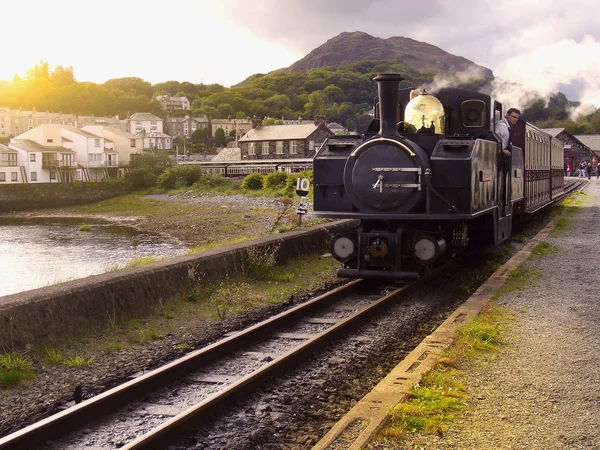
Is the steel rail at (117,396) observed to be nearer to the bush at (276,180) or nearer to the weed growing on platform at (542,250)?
the weed growing on platform at (542,250)

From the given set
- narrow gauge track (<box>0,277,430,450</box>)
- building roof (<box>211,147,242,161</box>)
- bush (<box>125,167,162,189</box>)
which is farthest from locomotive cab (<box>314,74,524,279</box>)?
building roof (<box>211,147,242,161</box>)

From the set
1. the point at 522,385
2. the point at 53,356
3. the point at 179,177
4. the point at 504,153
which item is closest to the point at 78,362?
the point at 53,356

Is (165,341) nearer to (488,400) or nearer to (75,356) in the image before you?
(75,356)

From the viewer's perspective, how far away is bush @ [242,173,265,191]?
221 ft

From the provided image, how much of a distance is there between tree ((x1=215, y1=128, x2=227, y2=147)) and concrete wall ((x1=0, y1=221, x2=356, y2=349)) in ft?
555

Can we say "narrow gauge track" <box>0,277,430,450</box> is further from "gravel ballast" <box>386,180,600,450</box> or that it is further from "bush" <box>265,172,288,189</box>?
"bush" <box>265,172,288,189</box>

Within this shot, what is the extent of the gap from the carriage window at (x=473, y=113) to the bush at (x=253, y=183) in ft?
180

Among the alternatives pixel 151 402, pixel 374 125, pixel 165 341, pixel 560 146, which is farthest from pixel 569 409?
pixel 560 146

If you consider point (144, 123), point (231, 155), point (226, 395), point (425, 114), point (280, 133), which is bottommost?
point (226, 395)

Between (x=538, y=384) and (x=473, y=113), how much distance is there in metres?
7.10

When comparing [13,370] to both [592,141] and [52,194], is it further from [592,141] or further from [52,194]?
[592,141]

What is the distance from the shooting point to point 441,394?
18.8ft

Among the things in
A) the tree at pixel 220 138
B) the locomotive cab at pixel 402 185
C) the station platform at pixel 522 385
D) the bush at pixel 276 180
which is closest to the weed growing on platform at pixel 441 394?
the station platform at pixel 522 385

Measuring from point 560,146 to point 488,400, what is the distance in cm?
2925
